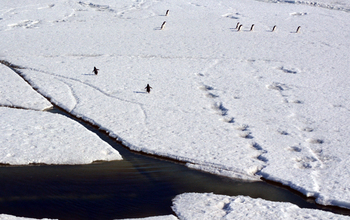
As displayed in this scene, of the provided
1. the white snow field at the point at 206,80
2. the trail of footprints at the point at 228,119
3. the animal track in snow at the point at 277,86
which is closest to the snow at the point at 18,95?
the white snow field at the point at 206,80

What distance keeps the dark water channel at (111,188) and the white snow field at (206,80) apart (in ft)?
0.80

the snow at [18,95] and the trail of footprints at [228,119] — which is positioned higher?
the trail of footprints at [228,119]

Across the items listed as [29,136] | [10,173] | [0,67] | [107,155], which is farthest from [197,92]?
[0,67]

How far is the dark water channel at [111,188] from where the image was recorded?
443 centimetres

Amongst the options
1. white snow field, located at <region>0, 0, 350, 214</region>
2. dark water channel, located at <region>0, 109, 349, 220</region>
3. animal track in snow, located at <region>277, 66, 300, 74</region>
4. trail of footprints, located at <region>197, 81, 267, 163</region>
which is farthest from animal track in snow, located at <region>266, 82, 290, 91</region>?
dark water channel, located at <region>0, 109, 349, 220</region>

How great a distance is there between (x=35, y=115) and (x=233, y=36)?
810 centimetres

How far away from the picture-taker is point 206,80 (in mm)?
8930

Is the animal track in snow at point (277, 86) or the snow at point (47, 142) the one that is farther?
the animal track in snow at point (277, 86)

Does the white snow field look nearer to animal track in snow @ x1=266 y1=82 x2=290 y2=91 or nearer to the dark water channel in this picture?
animal track in snow @ x1=266 y1=82 x2=290 y2=91

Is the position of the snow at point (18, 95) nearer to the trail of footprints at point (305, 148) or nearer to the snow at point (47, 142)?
the snow at point (47, 142)

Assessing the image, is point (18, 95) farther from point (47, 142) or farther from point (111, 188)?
point (111, 188)

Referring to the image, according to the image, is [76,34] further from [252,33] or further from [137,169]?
[137,169]

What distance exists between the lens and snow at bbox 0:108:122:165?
213 inches

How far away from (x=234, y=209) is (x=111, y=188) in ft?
5.34
